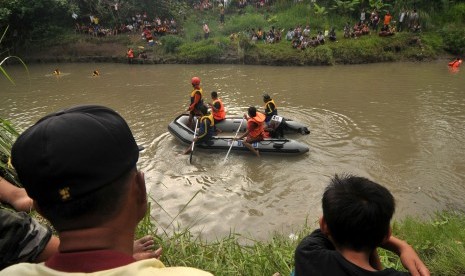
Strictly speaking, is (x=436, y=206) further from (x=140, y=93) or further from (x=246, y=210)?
(x=140, y=93)

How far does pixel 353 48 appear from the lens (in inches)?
683

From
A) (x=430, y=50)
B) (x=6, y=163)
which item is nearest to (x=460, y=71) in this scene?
(x=430, y=50)

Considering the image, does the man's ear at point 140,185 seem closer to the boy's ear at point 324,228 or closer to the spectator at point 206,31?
the boy's ear at point 324,228

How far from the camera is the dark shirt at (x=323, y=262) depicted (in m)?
1.64

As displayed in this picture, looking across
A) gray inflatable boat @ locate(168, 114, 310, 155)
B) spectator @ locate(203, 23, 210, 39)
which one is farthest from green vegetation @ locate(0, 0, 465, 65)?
gray inflatable boat @ locate(168, 114, 310, 155)

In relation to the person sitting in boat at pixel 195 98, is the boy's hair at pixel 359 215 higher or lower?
higher

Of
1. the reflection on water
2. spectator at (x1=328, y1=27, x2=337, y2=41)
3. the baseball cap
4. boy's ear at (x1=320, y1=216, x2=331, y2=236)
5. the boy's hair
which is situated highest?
the baseball cap

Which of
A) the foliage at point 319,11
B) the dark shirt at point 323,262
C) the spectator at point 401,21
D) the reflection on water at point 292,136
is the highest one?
the foliage at point 319,11

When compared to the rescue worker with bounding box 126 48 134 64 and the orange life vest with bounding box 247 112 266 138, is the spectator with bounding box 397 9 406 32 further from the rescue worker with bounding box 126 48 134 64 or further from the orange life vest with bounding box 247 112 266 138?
the orange life vest with bounding box 247 112 266 138

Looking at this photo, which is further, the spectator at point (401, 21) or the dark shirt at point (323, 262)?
the spectator at point (401, 21)

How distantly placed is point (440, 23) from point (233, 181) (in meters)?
17.0

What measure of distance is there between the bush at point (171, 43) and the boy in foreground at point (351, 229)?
1899cm

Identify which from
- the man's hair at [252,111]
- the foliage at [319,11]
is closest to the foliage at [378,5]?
the foliage at [319,11]

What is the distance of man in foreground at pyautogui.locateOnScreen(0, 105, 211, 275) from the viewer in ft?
3.22
